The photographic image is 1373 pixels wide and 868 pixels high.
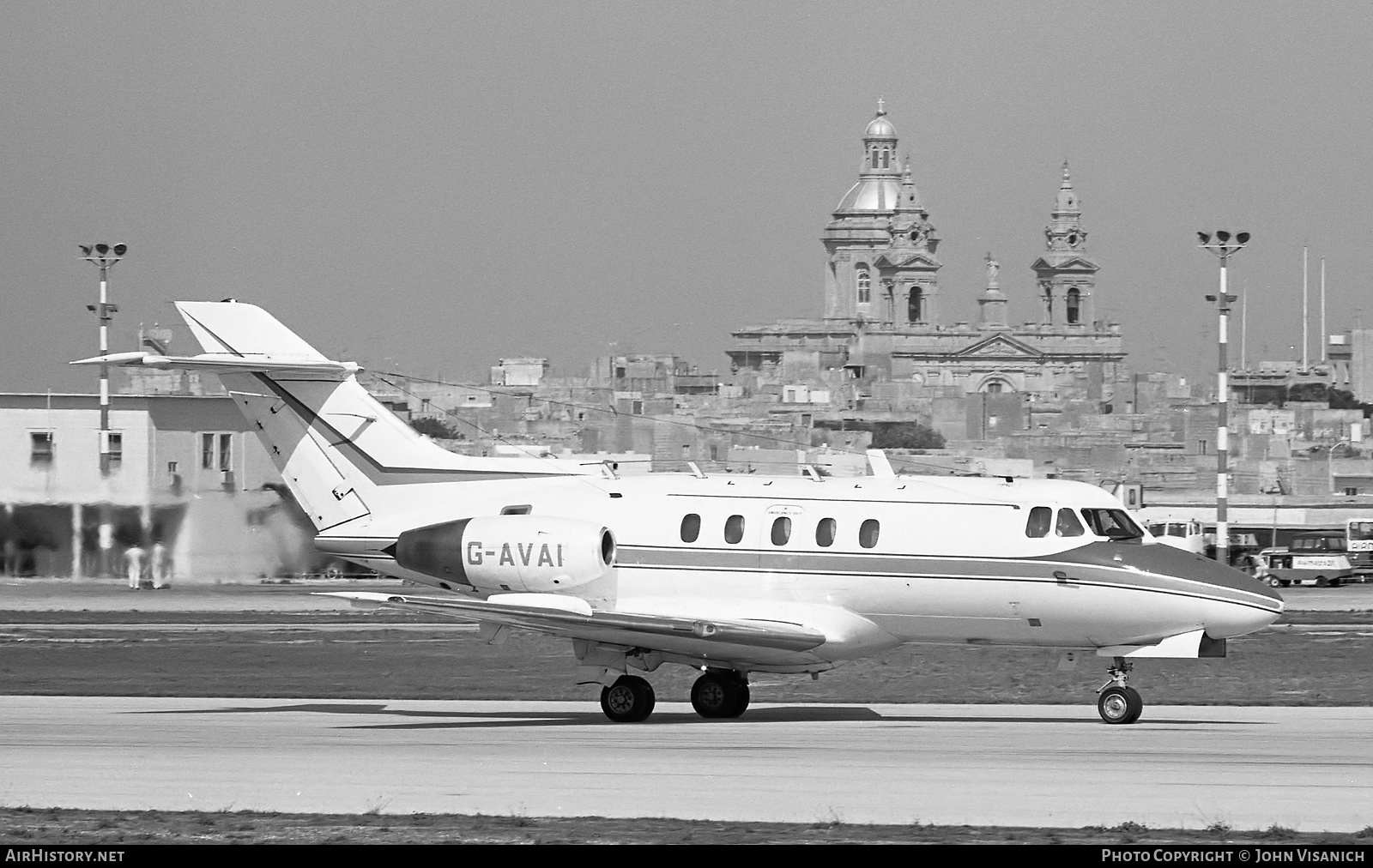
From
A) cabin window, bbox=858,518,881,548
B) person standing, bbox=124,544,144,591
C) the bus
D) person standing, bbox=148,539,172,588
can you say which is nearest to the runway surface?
cabin window, bbox=858,518,881,548

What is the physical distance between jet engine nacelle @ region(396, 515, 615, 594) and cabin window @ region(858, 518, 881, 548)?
3.33m

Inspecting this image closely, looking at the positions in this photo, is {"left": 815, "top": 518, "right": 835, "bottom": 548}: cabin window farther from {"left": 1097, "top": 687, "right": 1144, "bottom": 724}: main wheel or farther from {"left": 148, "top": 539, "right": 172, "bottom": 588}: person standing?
{"left": 148, "top": 539, "right": 172, "bottom": 588}: person standing

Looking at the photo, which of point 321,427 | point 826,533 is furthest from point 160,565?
point 826,533

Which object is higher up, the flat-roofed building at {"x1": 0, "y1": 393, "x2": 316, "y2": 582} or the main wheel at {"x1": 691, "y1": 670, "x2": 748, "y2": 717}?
the flat-roofed building at {"x1": 0, "y1": 393, "x2": 316, "y2": 582}

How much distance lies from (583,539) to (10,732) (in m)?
7.46

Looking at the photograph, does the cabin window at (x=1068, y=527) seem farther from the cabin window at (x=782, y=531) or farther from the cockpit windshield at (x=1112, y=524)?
the cabin window at (x=782, y=531)

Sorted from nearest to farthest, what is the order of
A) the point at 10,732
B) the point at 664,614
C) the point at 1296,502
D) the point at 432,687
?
1. the point at 10,732
2. the point at 664,614
3. the point at 432,687
4. the point at 1296,502

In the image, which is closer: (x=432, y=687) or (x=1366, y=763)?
(x=1366, y=763)

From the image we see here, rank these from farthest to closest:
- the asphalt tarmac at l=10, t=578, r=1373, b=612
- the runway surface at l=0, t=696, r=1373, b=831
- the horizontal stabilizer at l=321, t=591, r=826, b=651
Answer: the asphalt tarmac at l=10, t=578, r=1373, b=612 < the horizontal stabilizer at l=321, t=591, r=826, b=651 < the runway surface at l=0, t=696, r=1373, b=831

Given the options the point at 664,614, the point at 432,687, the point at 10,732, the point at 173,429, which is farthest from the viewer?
the point at 173,429

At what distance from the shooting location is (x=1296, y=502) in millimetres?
108562

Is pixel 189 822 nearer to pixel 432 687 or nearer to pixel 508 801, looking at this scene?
pixel 508 801

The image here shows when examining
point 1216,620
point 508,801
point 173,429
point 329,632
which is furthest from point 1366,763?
point 173,429

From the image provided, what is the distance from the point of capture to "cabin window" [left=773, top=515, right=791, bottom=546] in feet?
86.9
